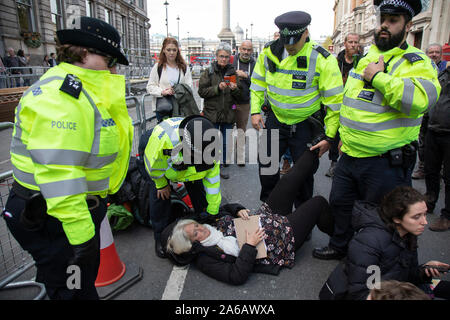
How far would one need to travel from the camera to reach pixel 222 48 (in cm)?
502

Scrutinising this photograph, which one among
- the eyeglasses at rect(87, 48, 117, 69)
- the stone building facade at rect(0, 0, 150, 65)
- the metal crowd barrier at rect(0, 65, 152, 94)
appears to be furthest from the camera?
the stone building facade at rect(0, 0, 150, 65)

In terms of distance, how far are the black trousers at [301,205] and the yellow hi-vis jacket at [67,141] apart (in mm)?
1741

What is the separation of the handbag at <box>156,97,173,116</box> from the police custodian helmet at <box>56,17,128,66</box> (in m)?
3.00

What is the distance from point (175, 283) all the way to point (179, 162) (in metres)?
1.02

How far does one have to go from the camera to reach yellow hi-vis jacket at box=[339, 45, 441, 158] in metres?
2.05

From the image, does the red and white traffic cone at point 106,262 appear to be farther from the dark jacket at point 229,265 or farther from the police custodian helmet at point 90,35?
the police custodian helmet at point 90,35

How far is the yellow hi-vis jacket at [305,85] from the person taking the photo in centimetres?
285

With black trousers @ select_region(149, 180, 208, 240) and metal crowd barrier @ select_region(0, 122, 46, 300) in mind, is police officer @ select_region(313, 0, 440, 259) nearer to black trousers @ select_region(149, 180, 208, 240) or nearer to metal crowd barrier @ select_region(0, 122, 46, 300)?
black trousers @ select_region(149, 180, 208, 240)

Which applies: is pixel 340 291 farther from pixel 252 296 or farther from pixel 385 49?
pixel 385 49

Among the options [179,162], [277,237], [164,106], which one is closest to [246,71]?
[164,106]

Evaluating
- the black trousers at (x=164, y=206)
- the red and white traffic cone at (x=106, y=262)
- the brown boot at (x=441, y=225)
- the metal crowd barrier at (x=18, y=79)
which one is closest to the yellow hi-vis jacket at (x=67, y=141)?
the red and white traffic cone at (x=106, y=262)

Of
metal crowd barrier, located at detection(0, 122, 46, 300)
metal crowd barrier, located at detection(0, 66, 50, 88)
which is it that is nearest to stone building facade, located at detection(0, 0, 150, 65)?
metal crowd barrier, located at detection(0, 66, 50, 88)

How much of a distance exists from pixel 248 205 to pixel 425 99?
251cm
